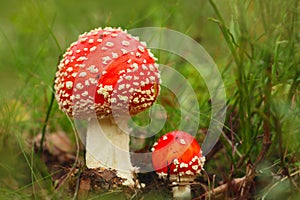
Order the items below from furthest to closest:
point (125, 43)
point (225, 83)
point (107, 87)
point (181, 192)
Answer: point (225, 83), point (181, 192), point (125, 43), point (107, 87)

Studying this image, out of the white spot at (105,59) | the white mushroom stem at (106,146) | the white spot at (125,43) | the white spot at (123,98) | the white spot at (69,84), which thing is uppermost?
the white spot at (125,43)

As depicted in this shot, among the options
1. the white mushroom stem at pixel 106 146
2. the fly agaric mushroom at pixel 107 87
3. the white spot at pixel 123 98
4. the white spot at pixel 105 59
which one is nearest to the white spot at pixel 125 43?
the fly agaric mushroom at pixel 107 87

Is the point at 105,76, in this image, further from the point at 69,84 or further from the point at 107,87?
the point at 69,84

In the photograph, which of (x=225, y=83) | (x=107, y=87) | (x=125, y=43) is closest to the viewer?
(x=107, y=87)

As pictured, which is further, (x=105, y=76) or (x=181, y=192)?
(x=181, y=192)

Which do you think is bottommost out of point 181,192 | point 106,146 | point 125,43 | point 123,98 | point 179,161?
point 181,192

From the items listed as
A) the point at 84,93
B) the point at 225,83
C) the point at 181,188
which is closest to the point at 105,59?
the point at 84,93

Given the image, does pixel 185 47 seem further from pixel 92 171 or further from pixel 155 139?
pixel 92 171

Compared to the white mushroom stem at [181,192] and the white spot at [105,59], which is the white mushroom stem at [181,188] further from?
the white spot at [105,59]
